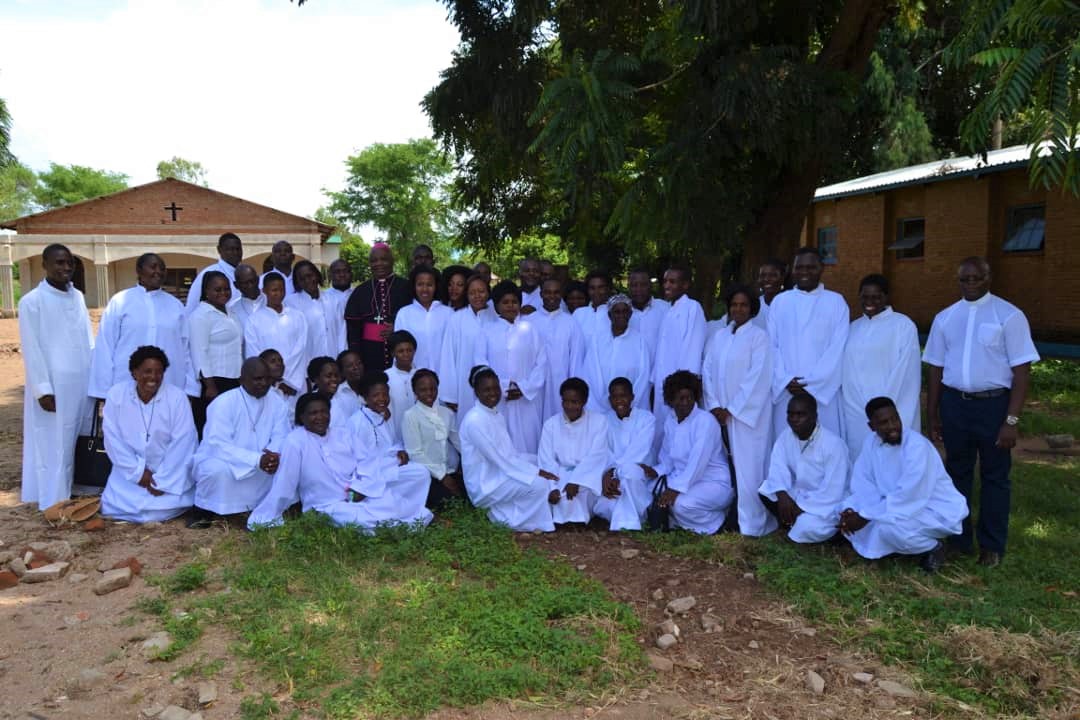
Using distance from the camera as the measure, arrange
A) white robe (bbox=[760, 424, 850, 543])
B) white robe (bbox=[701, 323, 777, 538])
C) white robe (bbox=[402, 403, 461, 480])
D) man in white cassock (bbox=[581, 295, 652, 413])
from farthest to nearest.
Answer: man in white cassock (bbox=[581, 295, 652, 413]) → white robe (bbox=[402, 403, 461, 480]) → white robe (bbox=[701, 323, 777, 538]) → white robe (bbox=[760, 424, 850, 543])

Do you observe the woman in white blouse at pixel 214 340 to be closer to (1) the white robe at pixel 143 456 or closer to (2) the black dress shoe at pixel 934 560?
(1) the white robe at pixel 143 456

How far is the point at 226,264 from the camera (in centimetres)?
755

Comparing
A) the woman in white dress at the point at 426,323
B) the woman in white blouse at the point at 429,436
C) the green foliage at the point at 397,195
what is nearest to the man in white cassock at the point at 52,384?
the woman in white dress at the point at 426,323

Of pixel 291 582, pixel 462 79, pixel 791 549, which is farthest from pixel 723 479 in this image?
pixel 462 79

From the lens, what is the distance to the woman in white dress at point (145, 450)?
20.3 feet

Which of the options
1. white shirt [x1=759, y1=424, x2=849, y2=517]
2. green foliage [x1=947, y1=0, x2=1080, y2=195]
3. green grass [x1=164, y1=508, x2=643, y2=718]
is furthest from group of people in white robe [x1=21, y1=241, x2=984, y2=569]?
green foliage [x1=947, y1=0, x2=1080, y2=195]

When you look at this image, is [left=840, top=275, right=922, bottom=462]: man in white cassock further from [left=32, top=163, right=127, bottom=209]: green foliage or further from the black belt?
[left=32, top=163, right=127, bottom=209]: green foliage

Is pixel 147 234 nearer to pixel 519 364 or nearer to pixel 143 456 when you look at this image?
→ pixel 143 456

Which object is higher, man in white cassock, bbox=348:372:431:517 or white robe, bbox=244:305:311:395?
white robe, bbox=244:305:311:395

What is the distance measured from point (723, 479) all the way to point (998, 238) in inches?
540

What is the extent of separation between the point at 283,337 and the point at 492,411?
2.01 meters

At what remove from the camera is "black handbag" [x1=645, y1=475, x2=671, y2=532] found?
6082mm

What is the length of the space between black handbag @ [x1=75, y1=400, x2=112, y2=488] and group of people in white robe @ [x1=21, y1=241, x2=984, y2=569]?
0.13 m

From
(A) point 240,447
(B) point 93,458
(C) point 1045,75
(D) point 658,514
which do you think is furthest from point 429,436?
(C) point 1045,75
